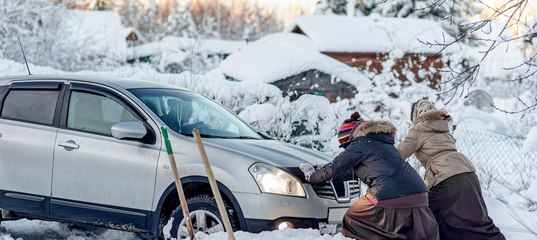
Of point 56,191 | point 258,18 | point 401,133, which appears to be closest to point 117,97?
point 56,191

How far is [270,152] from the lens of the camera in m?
6.40

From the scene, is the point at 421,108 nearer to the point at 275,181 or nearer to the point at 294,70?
the point at 275,181

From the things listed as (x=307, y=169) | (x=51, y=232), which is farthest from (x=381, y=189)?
(x=51, y=232)

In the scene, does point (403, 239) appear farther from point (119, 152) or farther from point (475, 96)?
point (475, 96)

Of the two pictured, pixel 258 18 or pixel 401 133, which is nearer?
pixel 401 133

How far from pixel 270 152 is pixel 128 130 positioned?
1.23 meters

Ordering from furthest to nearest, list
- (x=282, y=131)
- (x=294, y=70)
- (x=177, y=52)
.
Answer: (x=177, y=52) → (x=294, y=70) → (x=282, y=131)

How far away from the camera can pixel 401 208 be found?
589 cm

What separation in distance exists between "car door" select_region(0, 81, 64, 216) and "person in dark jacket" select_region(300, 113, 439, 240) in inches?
94.9

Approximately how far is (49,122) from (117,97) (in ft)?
2.37

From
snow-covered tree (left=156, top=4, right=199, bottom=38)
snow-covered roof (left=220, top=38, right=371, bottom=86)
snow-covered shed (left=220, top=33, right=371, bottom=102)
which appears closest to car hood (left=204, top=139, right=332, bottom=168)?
snow-covered shed (left=220, top=33, right=371, bottom=102)

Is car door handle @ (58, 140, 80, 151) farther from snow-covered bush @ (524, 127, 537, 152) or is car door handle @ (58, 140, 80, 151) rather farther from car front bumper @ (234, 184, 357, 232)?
snow-covered bush @ (524, 127, 537, 152)

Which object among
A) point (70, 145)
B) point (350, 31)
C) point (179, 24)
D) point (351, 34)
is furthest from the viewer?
point (179, 24)

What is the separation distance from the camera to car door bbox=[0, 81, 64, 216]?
6.71 meters
